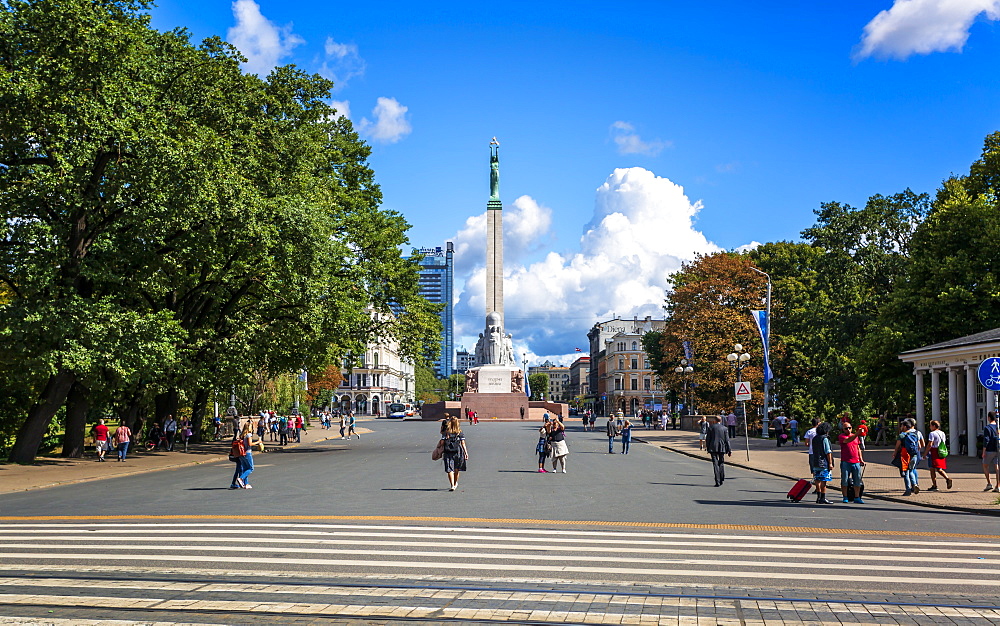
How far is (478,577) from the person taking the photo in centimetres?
973

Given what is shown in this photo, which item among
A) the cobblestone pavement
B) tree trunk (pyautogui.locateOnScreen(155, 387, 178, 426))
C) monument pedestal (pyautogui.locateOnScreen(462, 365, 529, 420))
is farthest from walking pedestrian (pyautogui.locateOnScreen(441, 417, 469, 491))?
monument pedestal (pyautogui.locateOnScreen(462, 365, 529, 420))

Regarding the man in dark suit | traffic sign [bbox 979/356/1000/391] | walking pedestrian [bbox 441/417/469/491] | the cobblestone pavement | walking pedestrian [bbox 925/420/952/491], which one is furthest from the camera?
the man in dark suit

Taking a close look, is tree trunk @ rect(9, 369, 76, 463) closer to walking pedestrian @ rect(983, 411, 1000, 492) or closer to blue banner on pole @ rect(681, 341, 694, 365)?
walking pedestrian @ rect(983, 411, 1000, 492)

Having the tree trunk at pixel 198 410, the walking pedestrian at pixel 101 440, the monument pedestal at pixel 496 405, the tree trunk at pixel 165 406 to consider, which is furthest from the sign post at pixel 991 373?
the monument pedestal at pixel 496 405

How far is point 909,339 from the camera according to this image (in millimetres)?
40656

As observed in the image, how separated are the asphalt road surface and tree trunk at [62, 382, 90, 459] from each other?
1316 centimetres

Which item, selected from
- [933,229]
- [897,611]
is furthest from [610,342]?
[897,611]

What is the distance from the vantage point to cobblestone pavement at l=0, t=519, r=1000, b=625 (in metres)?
7.98

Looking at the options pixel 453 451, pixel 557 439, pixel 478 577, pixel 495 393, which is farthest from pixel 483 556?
pixel 495 393

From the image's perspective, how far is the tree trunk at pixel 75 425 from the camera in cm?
3312

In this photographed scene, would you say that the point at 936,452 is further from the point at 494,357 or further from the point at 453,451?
the point at 494,357

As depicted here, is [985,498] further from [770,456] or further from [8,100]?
[8,100]

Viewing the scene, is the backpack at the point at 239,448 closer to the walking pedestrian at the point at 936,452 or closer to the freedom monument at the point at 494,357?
the walking pedestrian at the point at 936,452

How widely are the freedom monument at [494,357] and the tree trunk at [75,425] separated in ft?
188
